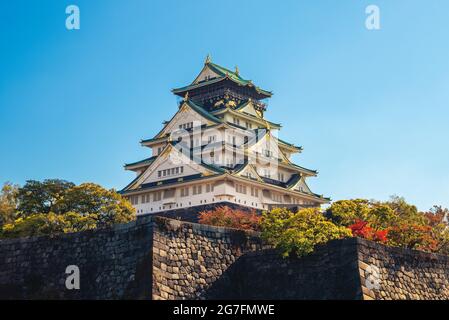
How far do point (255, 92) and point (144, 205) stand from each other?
1777 centimetres

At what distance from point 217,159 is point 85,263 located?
36.8 m

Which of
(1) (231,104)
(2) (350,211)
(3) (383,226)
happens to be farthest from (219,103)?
(3) (383,226)

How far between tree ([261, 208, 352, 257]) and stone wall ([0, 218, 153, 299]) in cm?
469

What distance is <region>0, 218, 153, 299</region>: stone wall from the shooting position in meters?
22.6

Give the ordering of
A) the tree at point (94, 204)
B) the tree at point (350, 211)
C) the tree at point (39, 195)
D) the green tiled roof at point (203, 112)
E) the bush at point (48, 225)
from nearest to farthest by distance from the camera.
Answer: the tree at point (350, 211) → the bush at point (48, 225) → the tree at point (94, 204) → the tree at point (39, 195) → the green tiled roof at point (203, 112)

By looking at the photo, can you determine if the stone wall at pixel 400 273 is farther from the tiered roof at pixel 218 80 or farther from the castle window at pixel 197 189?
the tiered roof at pixel 218 80

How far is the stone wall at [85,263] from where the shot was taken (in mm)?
22625

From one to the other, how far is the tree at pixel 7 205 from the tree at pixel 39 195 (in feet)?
4.02

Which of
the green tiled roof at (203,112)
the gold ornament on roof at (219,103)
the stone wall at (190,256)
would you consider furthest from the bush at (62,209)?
the gold ornament on roof at (219,103)

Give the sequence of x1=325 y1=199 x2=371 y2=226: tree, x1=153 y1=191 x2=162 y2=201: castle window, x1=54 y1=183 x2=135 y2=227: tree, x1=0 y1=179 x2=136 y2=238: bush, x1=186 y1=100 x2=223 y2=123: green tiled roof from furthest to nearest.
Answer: x1=186 y1=100 x2=223 y2=123: green tiled roof < x1=153 y1=191 x2=162 y2=201: castle window < x1=54 y1=183 x2=135 y2=227: tree < x1=0 y1=179 x2=136 y2=238: bush < x1=325 y1=199 x2=371 y2=226: tree

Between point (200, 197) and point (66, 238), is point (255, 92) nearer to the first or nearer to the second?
point (200, 197)

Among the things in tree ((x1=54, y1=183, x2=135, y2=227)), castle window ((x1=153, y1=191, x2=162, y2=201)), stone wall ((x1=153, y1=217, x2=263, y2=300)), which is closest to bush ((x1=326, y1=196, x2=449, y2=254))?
stone wall ((x1=153, y1=217, x2=263, y2=300))

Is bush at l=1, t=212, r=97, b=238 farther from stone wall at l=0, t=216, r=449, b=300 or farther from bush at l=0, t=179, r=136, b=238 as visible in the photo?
stone wall at l=0, t=216, r=449, b=300
